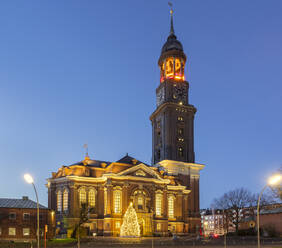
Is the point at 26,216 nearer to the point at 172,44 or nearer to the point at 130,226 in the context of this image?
the point at 130,226

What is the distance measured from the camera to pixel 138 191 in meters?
77.8

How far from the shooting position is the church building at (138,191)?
75.4 m

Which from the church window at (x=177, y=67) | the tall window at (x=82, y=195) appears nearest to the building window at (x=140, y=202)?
the tall window at (x=82, y=195)

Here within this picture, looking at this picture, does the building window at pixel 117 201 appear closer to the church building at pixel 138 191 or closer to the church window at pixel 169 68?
the church building at pixel 138 191

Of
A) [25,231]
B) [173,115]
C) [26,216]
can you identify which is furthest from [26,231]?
[173,115]

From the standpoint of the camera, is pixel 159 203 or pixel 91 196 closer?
pixel 91 196

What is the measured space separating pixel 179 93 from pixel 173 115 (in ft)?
24.4

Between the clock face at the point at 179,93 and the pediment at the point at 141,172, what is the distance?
27165 mm

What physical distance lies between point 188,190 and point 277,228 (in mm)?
21645

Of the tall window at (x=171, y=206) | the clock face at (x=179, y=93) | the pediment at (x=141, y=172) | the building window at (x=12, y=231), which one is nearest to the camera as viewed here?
the building window at (x=12, y=231)

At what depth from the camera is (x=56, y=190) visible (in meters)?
78.8

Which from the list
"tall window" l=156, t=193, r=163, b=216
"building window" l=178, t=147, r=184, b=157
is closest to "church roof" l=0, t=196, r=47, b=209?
"tall window" l=156, t=193, r=163, b=216

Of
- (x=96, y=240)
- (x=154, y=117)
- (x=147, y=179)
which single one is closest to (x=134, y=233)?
(x=96, y=240)

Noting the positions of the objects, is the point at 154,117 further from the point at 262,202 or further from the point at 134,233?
the point at 134,233
